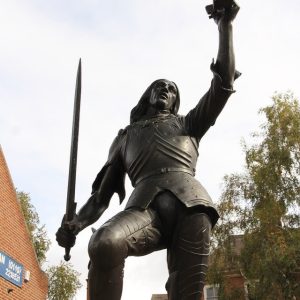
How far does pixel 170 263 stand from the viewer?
3479 mm

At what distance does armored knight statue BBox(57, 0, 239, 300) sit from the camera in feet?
10.1

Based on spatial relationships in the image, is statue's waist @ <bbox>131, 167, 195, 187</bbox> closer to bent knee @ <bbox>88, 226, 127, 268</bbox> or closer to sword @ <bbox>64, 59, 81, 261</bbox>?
sword @ <bbox>64, 59, 81, 261</bbox>

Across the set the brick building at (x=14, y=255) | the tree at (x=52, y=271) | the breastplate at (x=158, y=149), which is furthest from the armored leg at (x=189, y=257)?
the tree at (x=52, y=271)

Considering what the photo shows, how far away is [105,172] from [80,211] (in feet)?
1.20

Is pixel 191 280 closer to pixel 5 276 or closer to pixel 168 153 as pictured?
pixel 168 153

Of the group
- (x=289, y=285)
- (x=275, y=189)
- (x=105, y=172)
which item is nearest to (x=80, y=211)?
(x=105, y=172)

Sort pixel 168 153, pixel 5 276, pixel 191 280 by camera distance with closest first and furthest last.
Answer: pixel 191 280 → pixel 168 153 → pixel 5 276

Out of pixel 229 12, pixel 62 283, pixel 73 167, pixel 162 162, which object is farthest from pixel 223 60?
pixel 62 283

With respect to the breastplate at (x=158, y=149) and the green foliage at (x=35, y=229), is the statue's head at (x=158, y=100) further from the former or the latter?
the green foliage at (x=35, y=229)

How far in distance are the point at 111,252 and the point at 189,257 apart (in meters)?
0.58

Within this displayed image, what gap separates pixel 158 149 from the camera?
3715 millimetres

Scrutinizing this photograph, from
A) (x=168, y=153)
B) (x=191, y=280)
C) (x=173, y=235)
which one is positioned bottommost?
(x=191, y=280)

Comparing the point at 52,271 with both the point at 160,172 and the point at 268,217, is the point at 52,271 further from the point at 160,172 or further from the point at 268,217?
the point at 160,172

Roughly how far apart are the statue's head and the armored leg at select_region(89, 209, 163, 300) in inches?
Answer: 46.1
